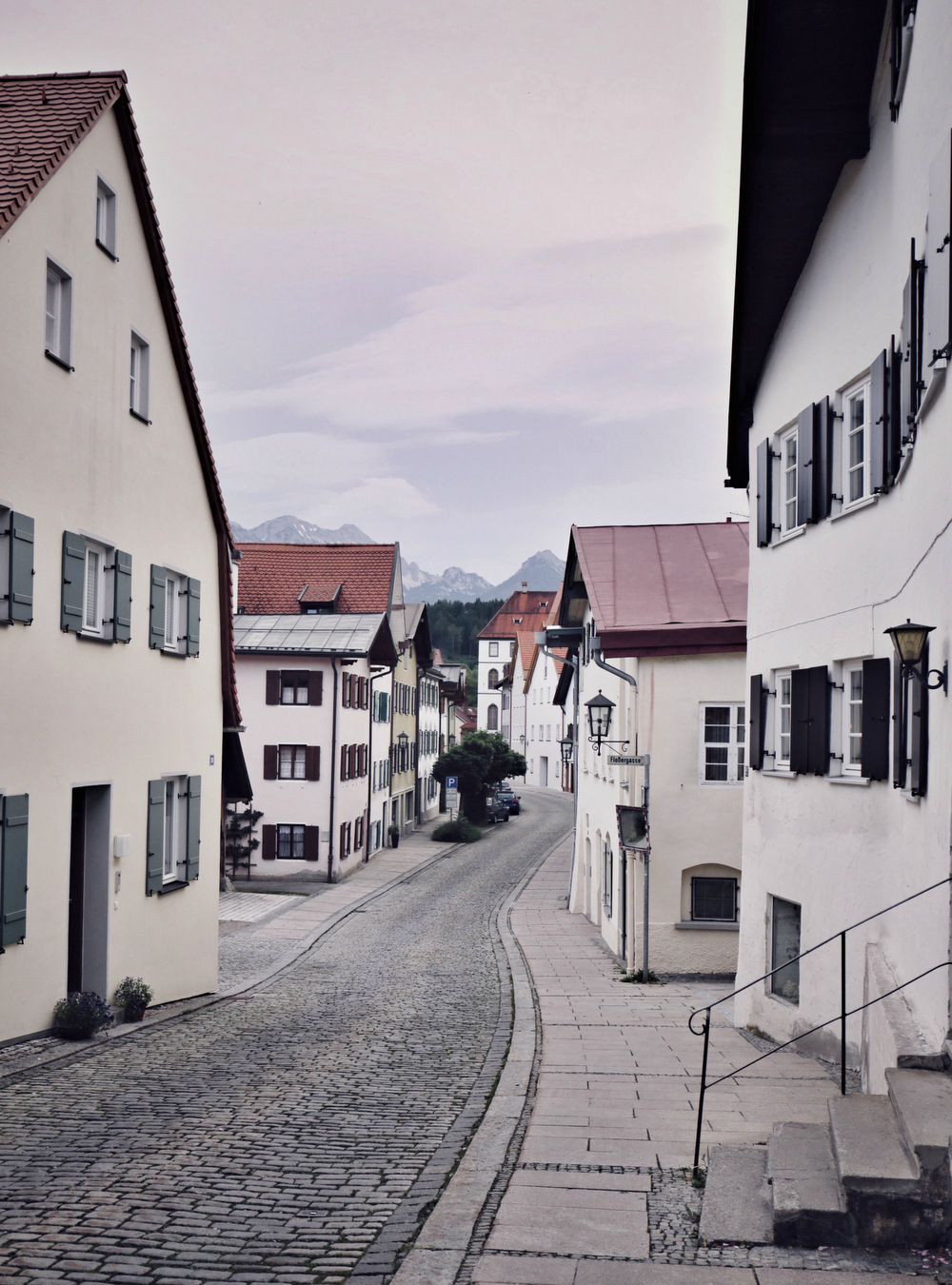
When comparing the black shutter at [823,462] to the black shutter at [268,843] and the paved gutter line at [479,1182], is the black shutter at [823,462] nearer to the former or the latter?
the paved gutter line at [479,1182]

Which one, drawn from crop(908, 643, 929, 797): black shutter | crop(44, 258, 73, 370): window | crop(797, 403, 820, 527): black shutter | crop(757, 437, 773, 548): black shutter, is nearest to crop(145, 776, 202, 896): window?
crop(44, 258, 73, 370): window

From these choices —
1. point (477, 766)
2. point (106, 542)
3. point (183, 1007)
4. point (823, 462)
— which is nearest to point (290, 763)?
point (477, 766)

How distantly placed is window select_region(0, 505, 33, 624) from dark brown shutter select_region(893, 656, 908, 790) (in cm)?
816

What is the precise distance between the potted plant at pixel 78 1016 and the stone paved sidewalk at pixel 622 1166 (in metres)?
4.74

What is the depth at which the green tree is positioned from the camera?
55250mm

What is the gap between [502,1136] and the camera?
9.13m

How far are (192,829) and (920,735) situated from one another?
11587 mm

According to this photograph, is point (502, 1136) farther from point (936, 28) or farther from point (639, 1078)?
point (936, 28)

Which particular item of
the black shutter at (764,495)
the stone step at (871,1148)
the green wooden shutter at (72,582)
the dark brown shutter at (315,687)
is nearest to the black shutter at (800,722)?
the black shutter at (764,495)

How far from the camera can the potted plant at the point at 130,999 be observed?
577 inches

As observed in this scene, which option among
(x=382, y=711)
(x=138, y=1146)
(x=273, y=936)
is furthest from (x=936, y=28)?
(x=382, y=711)

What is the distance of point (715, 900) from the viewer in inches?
818

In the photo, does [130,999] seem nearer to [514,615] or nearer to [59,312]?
[59,312]

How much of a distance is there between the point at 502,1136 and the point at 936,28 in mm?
8358
